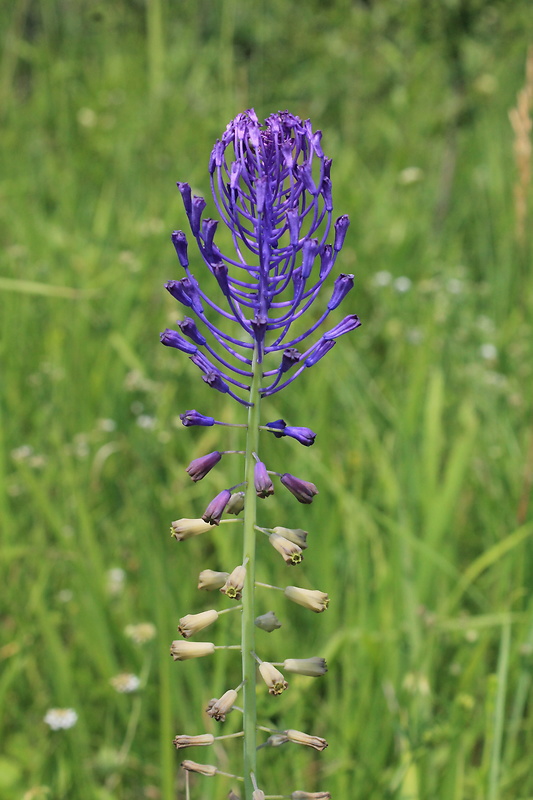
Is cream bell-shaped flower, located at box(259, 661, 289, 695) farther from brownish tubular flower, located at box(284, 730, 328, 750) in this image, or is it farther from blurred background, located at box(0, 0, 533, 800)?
blurred background, located at box(0, 0, 533, 800)

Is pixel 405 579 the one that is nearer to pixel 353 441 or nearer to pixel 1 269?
pixel 353 441

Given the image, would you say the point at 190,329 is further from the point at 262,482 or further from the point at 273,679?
the point at 273,679

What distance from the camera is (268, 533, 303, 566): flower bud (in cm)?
134

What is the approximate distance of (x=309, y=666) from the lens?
1.44 meters

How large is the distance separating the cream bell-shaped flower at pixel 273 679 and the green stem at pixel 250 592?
0.07 ft

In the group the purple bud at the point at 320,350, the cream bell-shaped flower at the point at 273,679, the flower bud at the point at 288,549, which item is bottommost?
the cream bell-shaped flower at the point at 273,679

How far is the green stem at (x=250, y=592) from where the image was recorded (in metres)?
1.35

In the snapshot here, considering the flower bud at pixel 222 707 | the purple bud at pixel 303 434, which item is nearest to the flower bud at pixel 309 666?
the flower bud at pixel 222 707

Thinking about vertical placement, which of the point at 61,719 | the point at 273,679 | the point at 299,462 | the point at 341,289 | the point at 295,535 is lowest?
the point at 61,719

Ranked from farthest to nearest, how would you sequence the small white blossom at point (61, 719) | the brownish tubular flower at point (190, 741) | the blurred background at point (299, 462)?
the blurred background at point (299, 462) → the small white blossom at point (61, 719) → the brownish tubular flower at point (190, 741)

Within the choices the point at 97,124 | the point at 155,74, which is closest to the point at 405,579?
the point at 155,74

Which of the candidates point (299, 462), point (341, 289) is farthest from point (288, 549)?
point (299, 462)

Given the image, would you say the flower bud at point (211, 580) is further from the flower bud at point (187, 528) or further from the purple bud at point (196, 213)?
the purple bud at point (196, 213)

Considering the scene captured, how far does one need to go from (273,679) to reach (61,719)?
117 cm
